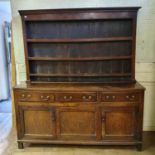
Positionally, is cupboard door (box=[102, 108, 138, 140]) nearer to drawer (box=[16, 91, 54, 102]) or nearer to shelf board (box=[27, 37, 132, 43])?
drawer (box=[16, 91, 54, 102])

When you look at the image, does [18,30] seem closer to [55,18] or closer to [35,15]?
[35,15]

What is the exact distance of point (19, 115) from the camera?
2736 millimetres

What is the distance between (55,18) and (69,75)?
0.85 m

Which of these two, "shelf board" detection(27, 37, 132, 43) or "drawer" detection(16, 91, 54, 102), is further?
"shelf board" detection(27, 37, 132, 43)

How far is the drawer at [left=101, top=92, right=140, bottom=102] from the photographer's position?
2.58 meters

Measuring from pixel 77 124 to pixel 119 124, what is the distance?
1.83 ft

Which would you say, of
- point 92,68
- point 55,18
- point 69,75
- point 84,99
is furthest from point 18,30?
point 84,99

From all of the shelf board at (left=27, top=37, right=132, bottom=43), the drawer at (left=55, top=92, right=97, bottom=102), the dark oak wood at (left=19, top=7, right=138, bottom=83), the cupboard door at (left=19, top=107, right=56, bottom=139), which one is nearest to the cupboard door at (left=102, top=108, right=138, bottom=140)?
the drawer at (left=55, top=92, right=97, bottom=102)

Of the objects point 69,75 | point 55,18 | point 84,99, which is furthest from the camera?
point 69,75

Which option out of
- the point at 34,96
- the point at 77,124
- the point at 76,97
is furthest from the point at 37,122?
the point at 76,97

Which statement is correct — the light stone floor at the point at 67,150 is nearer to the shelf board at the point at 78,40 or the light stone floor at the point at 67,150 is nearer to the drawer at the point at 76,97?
the drawer at the point at 76,97

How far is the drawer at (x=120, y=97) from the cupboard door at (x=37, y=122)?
71 cm

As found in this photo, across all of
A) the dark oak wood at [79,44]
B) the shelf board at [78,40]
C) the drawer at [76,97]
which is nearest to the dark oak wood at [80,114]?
the drawer at [76,97]

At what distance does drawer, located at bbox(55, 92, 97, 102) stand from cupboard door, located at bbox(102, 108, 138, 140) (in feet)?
0.80
